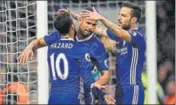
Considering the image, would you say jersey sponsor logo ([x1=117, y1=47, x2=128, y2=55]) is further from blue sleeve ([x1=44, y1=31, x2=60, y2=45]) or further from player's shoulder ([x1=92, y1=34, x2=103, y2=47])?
blue sleeve ([x1=44, y1=31, x2=60, y2=45])

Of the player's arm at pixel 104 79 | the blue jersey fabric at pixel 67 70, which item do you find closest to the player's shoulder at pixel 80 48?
the blue jersey fabric at pixel 67 70

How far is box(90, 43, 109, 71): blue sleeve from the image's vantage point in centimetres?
339

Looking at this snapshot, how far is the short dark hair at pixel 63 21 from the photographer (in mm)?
3348

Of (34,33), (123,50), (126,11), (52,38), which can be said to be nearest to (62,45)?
(52,38)

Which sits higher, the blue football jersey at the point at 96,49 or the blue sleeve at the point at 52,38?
the blue sleeve at the point at 52,38

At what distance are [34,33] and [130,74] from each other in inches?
40.2

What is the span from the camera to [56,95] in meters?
3.61

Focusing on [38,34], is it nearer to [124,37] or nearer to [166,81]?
[124,37]

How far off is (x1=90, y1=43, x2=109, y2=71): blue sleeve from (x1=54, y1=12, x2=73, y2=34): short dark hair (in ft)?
0.48

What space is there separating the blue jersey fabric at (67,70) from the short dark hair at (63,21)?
0.10m

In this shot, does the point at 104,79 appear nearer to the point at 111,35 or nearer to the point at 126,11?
the point at 111,35

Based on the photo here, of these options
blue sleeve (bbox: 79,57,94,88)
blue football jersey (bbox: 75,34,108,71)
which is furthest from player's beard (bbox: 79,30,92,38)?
blue sleeve (bbox: 79,57,94,88)

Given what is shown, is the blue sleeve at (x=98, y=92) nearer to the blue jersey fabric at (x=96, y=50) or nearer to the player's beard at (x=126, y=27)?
the blue jersey fabric at (x=96, y=50)

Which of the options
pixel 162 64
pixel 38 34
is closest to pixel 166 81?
pixel 162 64
